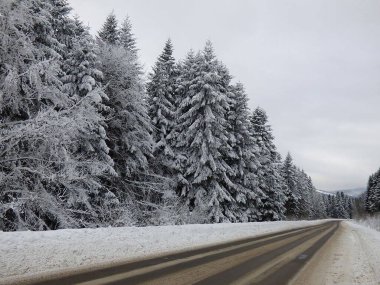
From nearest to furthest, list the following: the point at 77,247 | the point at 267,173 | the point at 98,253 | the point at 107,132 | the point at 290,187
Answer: the point at 77,247, the point at 98,253, the point at 107,132, the point at 267,173, the point at 290,187

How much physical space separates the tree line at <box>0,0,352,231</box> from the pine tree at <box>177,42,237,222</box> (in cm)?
10

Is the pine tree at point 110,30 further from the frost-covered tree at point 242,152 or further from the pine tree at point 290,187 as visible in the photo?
the pine tree at point 290,187

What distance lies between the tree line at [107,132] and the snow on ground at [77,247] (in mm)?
4290

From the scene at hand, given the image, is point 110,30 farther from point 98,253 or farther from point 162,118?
point 98,253

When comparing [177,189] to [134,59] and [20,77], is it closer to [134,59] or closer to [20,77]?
[134,59]

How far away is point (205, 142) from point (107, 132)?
26.8ft

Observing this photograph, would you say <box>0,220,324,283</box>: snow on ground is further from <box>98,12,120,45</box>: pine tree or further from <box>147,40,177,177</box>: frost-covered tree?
<box>98,12,120,45</box>: pine tree

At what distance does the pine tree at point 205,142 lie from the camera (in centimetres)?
2650

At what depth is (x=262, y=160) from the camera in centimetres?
3956

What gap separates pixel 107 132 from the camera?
22.1 metres

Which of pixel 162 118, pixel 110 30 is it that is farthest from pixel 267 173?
pixel 110 30

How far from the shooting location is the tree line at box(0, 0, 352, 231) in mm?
13117

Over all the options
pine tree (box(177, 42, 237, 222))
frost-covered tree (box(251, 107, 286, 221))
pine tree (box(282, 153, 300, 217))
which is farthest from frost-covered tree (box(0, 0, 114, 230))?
pine tree (box(282, 153, 300, 217))

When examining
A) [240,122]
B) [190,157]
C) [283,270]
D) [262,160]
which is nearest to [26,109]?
[283,270]
